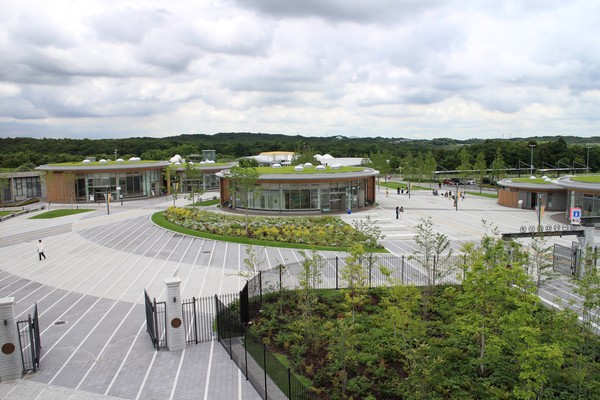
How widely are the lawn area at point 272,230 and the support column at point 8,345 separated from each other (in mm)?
16978

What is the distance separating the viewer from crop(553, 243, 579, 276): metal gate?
2297cm

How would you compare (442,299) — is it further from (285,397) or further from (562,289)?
(285,397)

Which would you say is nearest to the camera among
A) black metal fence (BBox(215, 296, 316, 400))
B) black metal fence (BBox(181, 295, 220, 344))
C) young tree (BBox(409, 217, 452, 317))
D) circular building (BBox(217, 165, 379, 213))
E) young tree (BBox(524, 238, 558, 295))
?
black metal fence (BBox(215, 296, 316, 400))

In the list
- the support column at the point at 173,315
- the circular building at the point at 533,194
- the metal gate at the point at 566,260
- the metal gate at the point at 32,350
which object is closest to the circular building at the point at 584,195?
the circular building at the point at 533,194

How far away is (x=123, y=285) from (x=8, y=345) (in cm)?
897

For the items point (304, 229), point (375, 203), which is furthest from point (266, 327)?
point (375, 203)

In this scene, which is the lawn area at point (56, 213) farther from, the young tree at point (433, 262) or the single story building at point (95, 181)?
the young tree at point (433, 262)

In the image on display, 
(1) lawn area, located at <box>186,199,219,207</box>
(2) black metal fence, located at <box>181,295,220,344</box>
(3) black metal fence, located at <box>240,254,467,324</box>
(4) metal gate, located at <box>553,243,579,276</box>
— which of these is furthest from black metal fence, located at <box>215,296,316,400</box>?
(1) lawn area, located at <box>186,199,219,207</box>

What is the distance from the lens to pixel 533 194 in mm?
48906

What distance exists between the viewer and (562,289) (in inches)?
823

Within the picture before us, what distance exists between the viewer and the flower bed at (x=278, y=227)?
3156 cm

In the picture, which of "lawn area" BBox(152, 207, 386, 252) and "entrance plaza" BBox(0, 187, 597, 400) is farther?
"lawn area" BBox(152, 207, 386, 252)

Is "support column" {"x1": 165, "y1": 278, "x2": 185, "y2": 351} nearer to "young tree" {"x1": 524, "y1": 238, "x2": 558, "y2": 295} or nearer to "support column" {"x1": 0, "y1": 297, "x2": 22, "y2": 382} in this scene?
"support column" {"x1": 0, "y1": 297, "x2": 22, "y2": 382}

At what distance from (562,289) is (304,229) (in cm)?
1724
